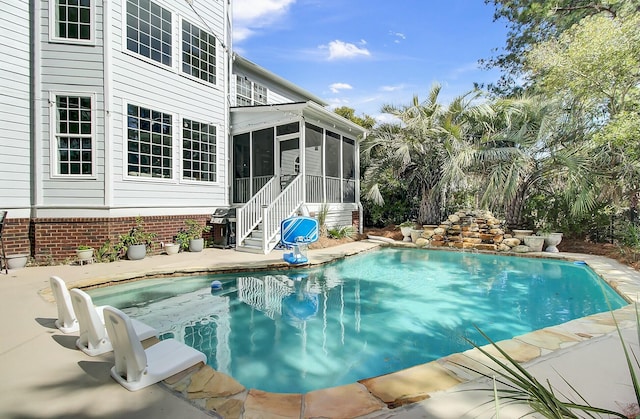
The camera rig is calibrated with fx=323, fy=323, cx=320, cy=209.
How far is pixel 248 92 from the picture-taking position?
12.0 metres

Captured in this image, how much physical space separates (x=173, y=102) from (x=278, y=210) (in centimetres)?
405

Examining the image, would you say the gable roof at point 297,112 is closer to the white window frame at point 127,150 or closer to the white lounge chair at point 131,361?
the white window frame at point 127,150

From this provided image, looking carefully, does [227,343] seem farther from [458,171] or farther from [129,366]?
[458,171]

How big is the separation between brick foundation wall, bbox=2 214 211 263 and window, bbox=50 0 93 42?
13.4 ft

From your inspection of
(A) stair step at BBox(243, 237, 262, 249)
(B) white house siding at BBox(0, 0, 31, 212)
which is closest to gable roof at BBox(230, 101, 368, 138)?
(A) stair step at BBox(243, 237, 262, 249)

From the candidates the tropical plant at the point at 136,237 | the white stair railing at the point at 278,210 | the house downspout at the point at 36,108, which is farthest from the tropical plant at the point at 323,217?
the house downspout at the point at 36,108

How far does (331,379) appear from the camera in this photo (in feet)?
10.0

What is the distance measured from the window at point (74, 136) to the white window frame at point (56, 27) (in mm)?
1205

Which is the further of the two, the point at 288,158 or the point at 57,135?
the point at 288,158

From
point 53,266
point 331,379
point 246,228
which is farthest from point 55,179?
point 331,379

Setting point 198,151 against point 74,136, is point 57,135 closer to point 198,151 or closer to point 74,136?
point 74,136

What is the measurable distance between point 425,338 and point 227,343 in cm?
236

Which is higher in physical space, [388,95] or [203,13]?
[203,13]

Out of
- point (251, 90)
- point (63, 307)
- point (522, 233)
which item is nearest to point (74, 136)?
→ point (63, 307)
